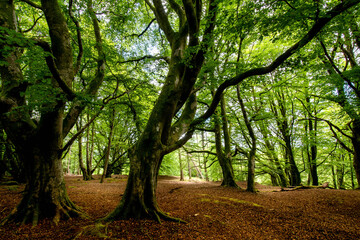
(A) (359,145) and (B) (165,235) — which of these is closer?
(B) (165,235)

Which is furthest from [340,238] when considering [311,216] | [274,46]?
[274,46]

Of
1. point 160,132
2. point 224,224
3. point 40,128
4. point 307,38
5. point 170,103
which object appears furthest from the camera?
point 170,103

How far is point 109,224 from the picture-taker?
325 cm

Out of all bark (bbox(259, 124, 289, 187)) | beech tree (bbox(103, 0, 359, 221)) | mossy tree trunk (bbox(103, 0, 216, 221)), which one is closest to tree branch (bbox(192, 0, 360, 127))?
beech tree (bbox(103, 0, 359, 221))

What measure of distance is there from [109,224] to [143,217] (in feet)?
2.38

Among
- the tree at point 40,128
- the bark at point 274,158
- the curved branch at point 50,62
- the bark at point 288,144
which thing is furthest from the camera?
the bark at point 274,158

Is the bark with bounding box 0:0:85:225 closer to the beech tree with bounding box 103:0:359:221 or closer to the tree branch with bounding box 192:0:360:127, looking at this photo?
the beech tree with bounding box 103:0:359:221

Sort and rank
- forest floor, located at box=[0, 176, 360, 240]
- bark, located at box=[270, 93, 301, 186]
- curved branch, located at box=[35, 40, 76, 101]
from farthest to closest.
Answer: bark, located at box=[270, 93, 301, 186]
forest floor, located at box=[0, 176, 360, 240]
curved branch, located at box=[35, 40, 76, 101]

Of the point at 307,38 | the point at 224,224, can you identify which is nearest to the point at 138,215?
the point at 224,224

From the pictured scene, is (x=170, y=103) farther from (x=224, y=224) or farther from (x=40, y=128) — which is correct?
(x=224, y=224)

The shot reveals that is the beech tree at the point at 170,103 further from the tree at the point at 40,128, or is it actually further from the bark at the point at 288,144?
the bark at the point at 288,144

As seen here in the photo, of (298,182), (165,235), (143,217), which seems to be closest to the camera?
(165,235)

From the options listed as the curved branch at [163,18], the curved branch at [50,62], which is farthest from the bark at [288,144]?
the curved branch at [50,62]

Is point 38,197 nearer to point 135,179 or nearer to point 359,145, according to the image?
point 135,179
